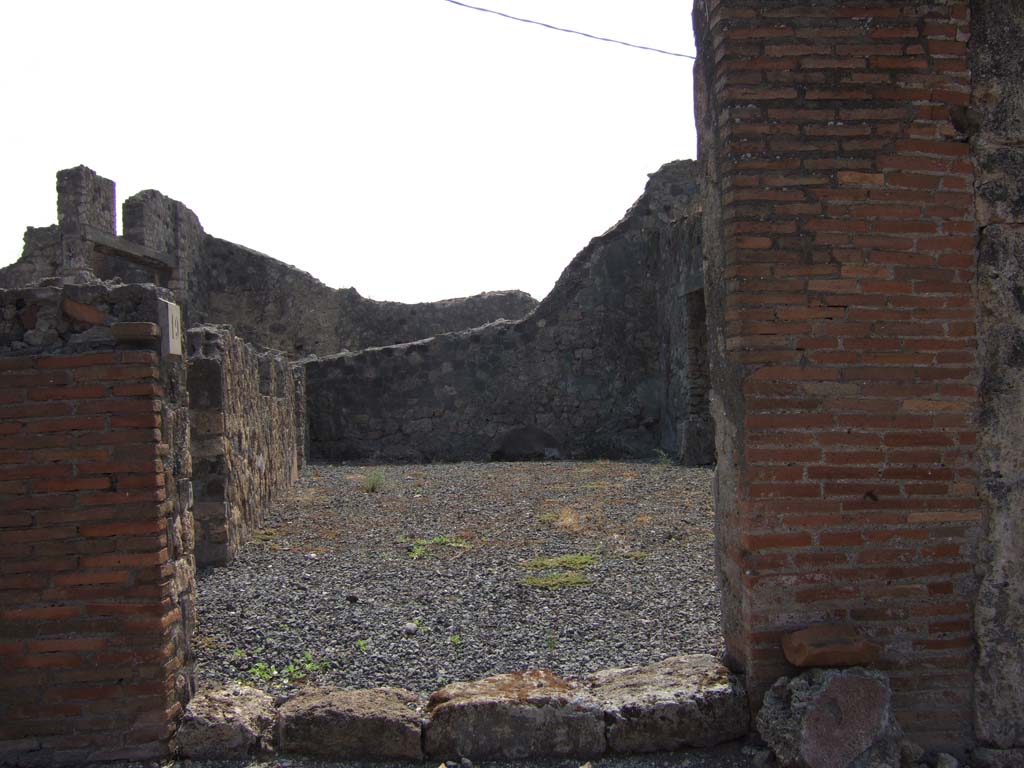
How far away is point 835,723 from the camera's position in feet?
10.4

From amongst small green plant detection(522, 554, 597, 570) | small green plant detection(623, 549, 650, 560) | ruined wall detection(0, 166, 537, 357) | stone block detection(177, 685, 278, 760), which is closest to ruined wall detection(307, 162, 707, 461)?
ruined wall detection(0, 166, 537, 357)

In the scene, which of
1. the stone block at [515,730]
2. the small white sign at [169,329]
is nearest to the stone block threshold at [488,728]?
the stone block at [515,730]

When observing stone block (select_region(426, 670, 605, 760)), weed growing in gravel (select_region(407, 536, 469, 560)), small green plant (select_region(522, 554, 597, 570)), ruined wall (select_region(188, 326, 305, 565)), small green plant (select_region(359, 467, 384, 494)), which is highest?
ruined wall (select_region(188, 326, 305, 565))

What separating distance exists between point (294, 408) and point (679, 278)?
208 inches

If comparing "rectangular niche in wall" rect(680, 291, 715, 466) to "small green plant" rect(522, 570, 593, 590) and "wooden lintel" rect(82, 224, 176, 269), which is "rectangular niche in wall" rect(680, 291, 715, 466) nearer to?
"small green plant" rect(522, 570, 593, 590)

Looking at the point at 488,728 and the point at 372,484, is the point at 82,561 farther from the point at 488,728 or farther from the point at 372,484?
the point at 372,484

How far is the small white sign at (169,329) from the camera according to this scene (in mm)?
3527

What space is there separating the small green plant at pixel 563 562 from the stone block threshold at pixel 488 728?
2395mm

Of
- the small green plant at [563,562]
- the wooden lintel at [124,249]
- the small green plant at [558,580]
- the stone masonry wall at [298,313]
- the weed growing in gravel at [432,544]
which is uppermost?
the wooden lintel at [124,249]

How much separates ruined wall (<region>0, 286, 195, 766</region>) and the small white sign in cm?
14

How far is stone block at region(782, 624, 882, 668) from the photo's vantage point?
3.32m

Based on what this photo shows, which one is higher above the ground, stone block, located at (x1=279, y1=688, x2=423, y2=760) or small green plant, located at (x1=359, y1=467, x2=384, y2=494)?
small green plant, located at (x1=359, y1=467, x2=384, y2=494)

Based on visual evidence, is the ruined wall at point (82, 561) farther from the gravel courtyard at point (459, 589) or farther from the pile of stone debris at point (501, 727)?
the gravel courtyard at point (459, 589)

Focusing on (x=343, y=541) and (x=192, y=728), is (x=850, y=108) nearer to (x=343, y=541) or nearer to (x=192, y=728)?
(x=192, y=728)
